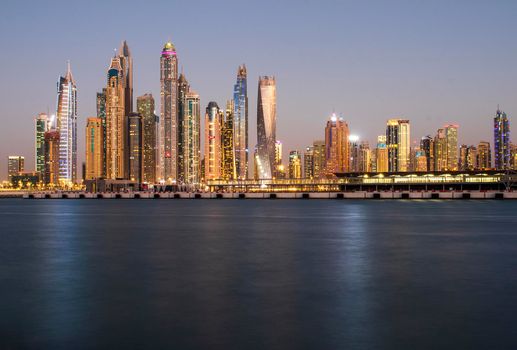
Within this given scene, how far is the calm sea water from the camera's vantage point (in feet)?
41.3

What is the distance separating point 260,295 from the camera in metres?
17.6

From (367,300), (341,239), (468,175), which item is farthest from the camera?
(468,175)

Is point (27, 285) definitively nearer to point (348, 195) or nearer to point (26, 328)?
point (26, 328)

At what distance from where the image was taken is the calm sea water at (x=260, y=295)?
1260 centimetres

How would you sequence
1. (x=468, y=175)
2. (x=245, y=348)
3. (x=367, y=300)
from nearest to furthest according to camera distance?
1. (x=245, y=348)
2. (x=367, y=300)
3. (x=468, y=175)

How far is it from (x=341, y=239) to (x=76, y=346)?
26.3m

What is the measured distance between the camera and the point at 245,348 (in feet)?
38.9

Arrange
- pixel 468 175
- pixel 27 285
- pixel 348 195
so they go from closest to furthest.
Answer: pixel 27 285, pixel 348 195, pixel 468 175

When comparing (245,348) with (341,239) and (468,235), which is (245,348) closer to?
(341,239)

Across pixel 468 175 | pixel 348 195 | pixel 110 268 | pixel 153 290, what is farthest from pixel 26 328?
pixel 468 175

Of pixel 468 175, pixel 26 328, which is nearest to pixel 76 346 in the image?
pixel 26 328

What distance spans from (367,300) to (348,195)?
468ft

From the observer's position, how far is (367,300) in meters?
16.9

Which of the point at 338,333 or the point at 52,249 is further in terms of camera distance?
the point at 52,249
